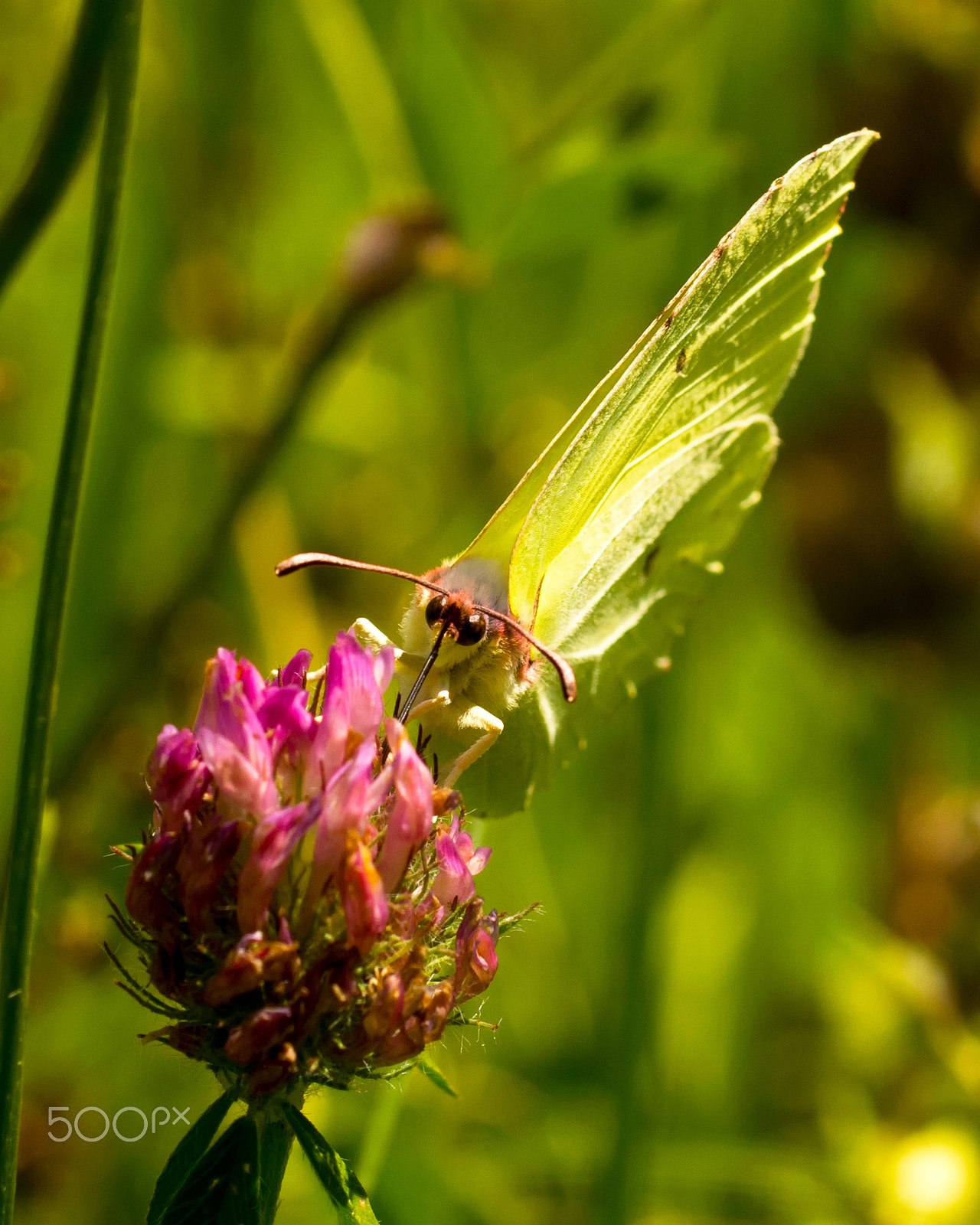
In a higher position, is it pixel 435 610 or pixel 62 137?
pixel 62 137

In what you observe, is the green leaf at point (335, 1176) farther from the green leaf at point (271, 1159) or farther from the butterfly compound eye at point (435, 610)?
the butterfly compound eye at point (435, 610)

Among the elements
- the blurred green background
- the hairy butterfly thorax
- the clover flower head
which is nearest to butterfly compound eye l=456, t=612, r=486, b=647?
the hairy butterfly thorax

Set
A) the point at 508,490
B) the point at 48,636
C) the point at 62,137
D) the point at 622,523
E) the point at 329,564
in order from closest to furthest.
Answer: the point at 48,636 → the point at 62,137 → the point at 329,564 → the point at 622,523 → the point at 508,490

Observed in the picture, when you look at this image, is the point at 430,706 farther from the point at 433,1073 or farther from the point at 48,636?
the point at 48,636

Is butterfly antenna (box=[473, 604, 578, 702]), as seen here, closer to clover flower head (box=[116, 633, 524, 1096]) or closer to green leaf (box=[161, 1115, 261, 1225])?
clover flower head (box=[116, 633, 524, 1096])

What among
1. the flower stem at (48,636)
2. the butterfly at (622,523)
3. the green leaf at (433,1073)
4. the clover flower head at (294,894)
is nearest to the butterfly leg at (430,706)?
the butterfly at (622,523)

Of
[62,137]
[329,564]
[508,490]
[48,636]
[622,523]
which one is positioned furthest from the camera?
[508,490]

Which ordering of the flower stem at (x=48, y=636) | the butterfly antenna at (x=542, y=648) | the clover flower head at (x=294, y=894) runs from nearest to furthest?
the flower stem at (x=48, y=636)
the clover flower head at (x=294, y=894)
the butterfly antenna at (x=542, y=648)

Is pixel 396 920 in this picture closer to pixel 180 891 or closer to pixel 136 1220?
pixel 180 891

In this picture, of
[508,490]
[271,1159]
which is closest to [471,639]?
[271,1159]
